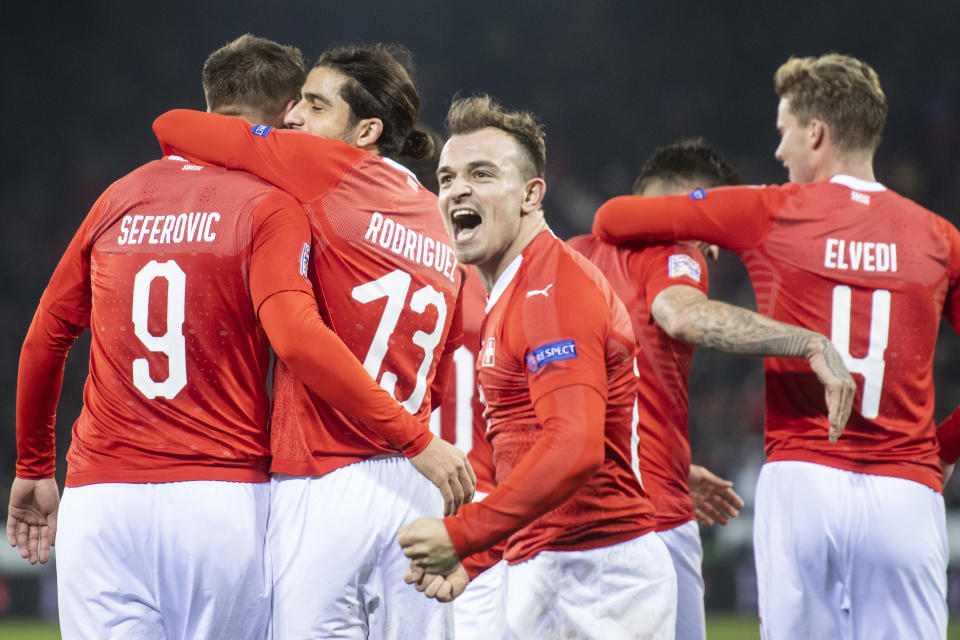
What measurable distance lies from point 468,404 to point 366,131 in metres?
1.41

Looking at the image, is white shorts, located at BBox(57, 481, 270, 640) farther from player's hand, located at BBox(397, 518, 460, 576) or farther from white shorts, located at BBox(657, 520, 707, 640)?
white shorts, located at BBox(657, 520, 707, 640)

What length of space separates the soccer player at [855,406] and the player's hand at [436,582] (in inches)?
59.8

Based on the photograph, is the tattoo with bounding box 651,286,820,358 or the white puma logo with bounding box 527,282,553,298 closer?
the white puma logo with bounding box 527,282,553,298

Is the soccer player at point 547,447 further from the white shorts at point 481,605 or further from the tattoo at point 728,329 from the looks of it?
the white shorts at point 481,605

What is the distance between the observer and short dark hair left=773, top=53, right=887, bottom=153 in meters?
3.87

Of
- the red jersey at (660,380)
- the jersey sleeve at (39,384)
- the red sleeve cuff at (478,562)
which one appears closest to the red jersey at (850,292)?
the red jersey at (660,380)

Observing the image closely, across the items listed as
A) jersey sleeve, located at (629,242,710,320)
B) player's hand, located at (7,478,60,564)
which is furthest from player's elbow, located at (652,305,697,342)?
player's hand, located at (7,478,60,564)

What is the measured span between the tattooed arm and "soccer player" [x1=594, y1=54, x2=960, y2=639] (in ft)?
0.75

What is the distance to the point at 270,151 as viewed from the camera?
10.3ft

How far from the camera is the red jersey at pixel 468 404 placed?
431 cm

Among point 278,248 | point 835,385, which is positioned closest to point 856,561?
point 835,385

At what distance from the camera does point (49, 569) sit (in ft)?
31.8

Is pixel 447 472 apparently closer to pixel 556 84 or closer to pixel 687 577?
pixel 687 577

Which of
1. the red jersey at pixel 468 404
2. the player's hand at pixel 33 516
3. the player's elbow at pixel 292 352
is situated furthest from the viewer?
the red jersey at pixel 468 404
